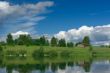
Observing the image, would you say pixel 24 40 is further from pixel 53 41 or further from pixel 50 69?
pixel 50 69

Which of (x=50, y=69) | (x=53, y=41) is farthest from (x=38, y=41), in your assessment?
(x=50, y=69)

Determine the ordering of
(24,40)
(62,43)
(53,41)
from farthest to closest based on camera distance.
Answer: (53,41), (62,43), (24,40)

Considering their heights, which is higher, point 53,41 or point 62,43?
point 53,41

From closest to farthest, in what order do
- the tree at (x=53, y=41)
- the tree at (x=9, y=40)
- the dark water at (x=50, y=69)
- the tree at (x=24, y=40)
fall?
1. the dark water at (x=50, y=69)
2. the tree at (x=9, y=40)
3. the tree at (x=24, y=40)
4. the tree at (x=53, y=41)

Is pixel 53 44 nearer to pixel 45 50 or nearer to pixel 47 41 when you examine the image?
pixel 47 41

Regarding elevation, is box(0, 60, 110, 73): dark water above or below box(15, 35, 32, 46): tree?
below

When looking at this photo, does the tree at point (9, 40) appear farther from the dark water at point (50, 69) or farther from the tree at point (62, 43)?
the dark water at point (50, 69)

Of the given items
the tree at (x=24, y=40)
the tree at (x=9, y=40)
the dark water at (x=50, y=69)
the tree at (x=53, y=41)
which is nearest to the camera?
the dark water at (x=50, y=69)

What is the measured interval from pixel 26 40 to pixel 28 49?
20954mm

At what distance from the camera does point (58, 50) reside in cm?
16625

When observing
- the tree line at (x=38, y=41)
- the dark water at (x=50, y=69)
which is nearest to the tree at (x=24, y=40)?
the tree line at (x=38, y=41)

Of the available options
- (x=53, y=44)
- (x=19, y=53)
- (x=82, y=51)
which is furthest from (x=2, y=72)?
(x=53, y=44)

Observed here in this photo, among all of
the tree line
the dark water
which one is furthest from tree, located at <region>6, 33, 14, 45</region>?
the dark water

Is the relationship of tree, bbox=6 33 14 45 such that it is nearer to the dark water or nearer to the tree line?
the tree line
